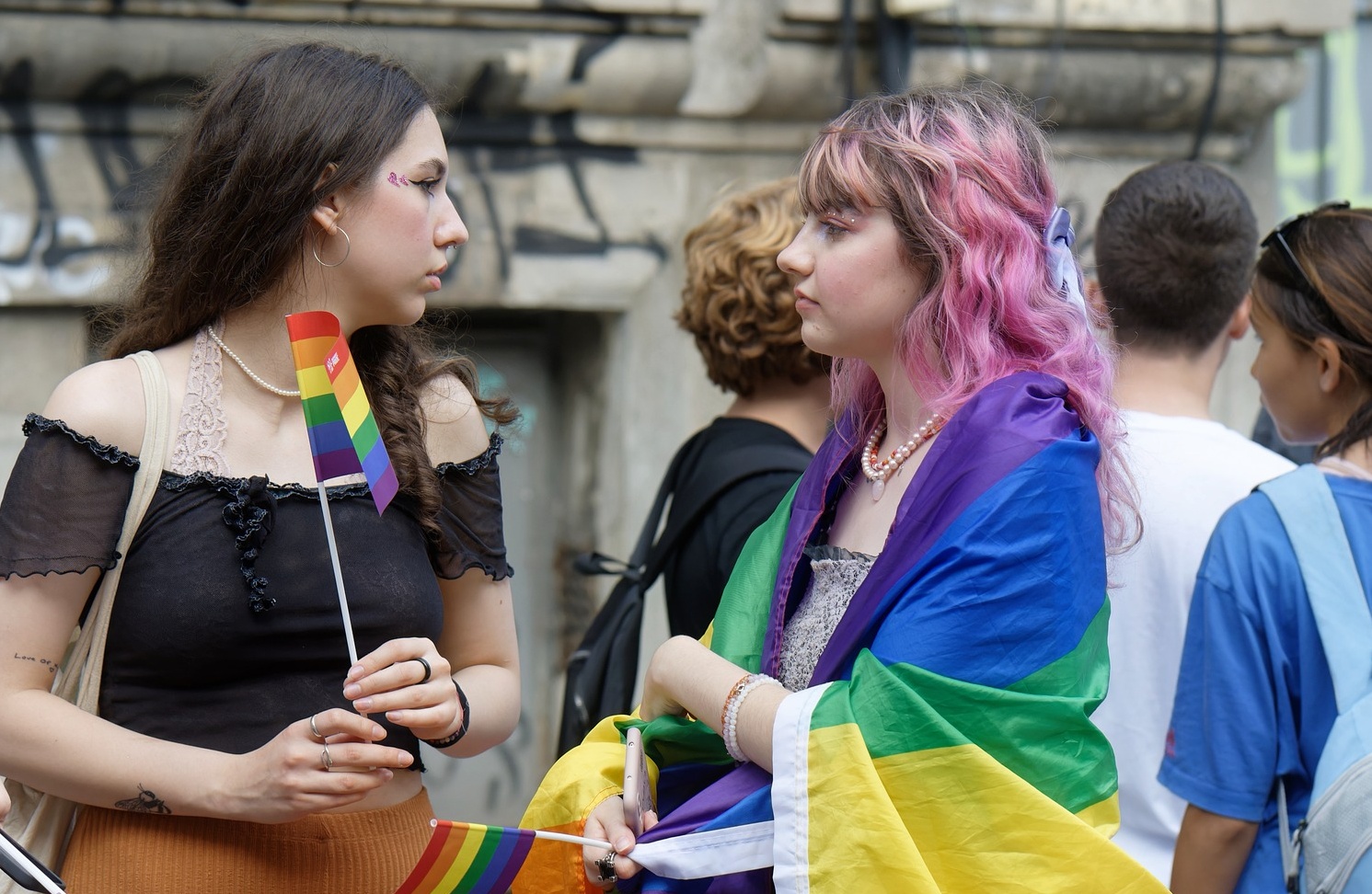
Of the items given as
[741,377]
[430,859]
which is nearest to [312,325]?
[430,859]

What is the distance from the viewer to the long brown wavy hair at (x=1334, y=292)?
2451 mm

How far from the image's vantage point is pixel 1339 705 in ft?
7.18

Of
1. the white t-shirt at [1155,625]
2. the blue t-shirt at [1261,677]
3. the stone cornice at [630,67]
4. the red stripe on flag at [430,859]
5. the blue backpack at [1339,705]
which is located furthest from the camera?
the stone cornice at [630,67]

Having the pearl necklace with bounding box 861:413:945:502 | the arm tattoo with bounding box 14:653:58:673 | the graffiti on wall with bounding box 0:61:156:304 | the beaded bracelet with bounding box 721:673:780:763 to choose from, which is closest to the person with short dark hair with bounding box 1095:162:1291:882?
the pearl necklace with bounding box 861:413:945:502

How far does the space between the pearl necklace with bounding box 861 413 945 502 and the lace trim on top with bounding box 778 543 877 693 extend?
0.10m

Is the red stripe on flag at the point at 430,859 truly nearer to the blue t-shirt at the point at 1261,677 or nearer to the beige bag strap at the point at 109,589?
the beige bag strap at the point at 109,589

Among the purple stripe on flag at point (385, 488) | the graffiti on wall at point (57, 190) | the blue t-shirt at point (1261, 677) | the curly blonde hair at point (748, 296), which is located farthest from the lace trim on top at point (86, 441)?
the graffiti on wall at point (57, 190)

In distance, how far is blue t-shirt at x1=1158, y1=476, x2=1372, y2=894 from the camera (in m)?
2.29

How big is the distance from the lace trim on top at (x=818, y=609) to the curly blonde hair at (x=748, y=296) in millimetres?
847

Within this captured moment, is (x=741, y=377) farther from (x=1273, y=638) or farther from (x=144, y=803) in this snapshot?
(x=144, y=803)

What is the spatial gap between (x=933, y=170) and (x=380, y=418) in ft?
2.67

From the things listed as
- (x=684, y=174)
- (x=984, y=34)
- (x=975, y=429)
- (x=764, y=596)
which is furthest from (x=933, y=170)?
(x=984, y=34)

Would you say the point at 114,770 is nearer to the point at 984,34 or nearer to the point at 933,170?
the point at 933,170

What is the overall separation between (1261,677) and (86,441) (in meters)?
1.68
